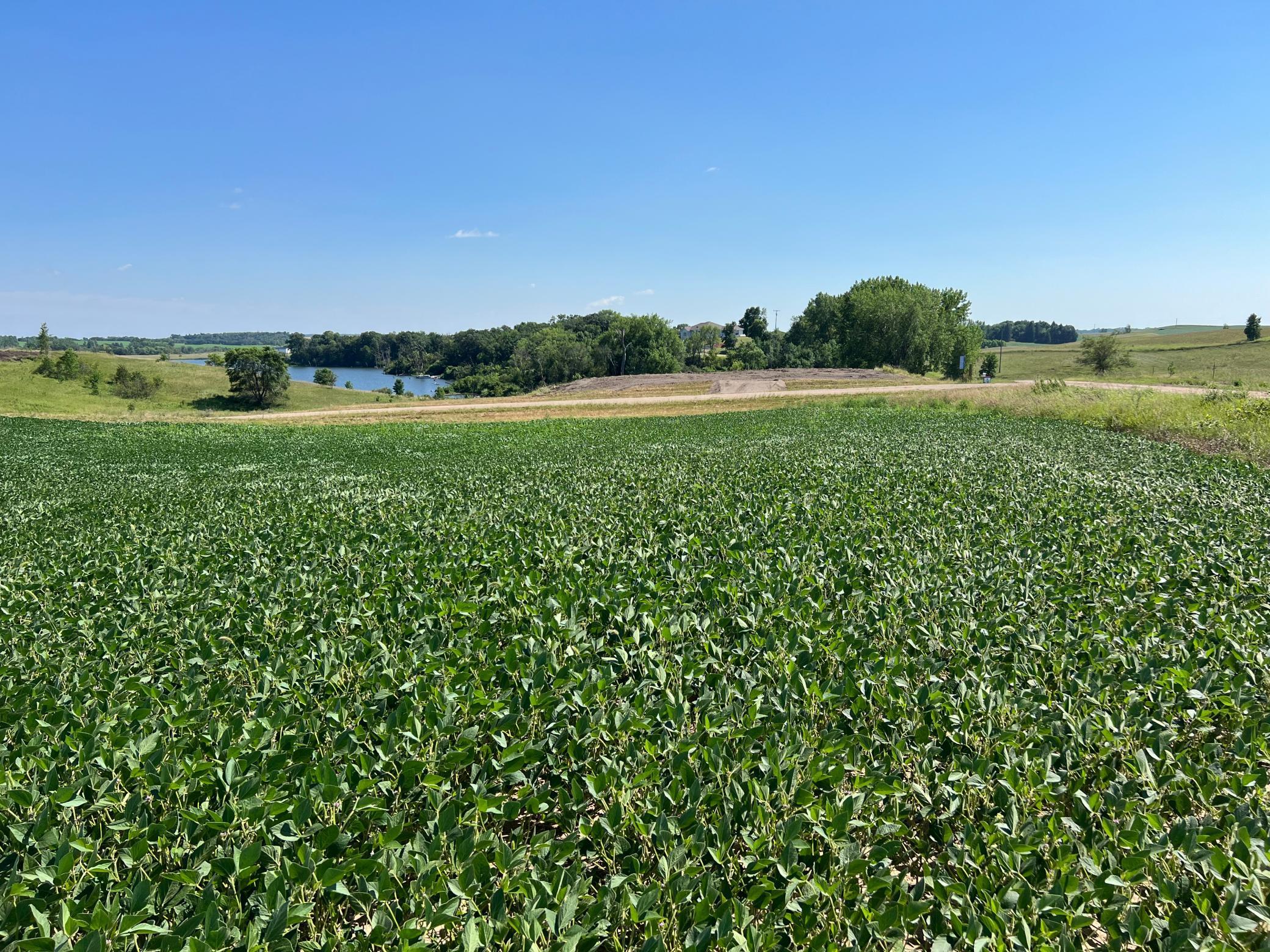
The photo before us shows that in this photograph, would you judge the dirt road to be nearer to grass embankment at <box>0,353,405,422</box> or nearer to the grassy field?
the grassy field

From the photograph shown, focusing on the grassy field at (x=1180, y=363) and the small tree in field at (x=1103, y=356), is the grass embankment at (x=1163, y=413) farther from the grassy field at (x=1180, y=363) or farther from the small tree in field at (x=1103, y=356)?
the small tree in field at (x=1103, y=356)

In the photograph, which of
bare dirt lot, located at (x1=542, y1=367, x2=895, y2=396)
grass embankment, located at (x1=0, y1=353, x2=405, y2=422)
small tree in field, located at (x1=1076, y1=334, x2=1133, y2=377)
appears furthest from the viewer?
small tree in field, located at (x1=1076, y1=334, x2=1133, y2=377)

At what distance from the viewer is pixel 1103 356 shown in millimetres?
83125

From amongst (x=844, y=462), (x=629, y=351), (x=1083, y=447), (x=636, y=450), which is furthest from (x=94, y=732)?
(x=629, y=351)

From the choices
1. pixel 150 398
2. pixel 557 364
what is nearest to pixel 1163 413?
pixel 557 364

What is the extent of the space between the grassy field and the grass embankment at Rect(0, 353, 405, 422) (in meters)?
83.7

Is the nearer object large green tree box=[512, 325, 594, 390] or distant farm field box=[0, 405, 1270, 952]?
distant farm field box=[0, 405, 1270, 952]

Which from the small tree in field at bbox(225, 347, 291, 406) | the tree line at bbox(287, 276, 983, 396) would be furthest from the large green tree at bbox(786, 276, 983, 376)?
the small tree in field at bbox(225, 347, 291, 406)

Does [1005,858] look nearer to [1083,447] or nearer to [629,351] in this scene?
[1083,447]

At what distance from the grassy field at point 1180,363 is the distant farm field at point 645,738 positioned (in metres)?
56.9

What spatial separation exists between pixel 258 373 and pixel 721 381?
60.8 metres

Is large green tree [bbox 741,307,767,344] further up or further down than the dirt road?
further up

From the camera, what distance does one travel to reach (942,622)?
19.9ft

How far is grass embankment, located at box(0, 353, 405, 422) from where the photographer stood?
188 feet
